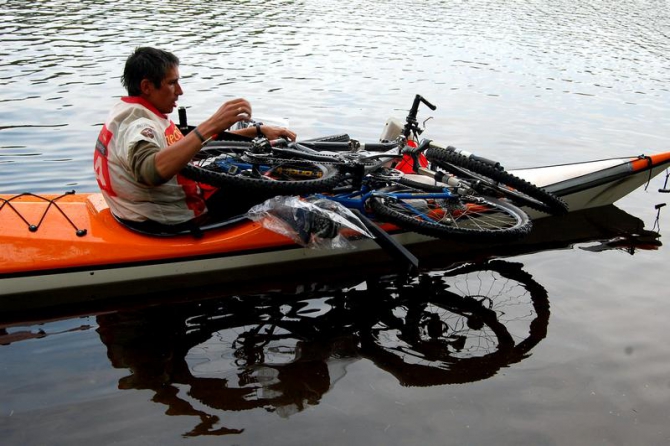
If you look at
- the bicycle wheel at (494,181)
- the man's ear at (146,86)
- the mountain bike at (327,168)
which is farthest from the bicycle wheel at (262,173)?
the bicycle wheel at (494,181)

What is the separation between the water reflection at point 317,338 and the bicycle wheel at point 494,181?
0.68 meters

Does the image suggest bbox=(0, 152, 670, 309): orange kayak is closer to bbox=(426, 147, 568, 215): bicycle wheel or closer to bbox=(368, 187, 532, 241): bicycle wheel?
bbox=(368, 187, 532, 241): bicycle wheel

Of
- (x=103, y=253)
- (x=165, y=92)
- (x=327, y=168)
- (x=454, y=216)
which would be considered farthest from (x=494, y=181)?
(x=103, y=253)

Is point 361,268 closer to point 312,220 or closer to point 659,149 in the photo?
point 312,220

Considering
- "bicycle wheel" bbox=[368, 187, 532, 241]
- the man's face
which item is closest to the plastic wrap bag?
"bicycle wheel" bbox=[368, 187, 532, 241]

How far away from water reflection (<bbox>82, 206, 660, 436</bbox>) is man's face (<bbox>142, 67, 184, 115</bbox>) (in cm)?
153

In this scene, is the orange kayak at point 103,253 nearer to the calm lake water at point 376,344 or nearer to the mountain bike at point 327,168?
the calm lake water at point 376,344

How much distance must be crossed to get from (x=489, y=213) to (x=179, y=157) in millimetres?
2813

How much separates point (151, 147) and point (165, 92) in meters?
0.49

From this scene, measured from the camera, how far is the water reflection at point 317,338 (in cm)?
444

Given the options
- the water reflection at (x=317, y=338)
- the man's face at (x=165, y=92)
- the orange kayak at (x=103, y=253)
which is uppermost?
the man's face at (x=165, y=92)

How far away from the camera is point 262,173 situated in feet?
19.0

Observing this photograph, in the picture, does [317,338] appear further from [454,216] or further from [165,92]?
[165,92]

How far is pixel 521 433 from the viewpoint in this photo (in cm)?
413
